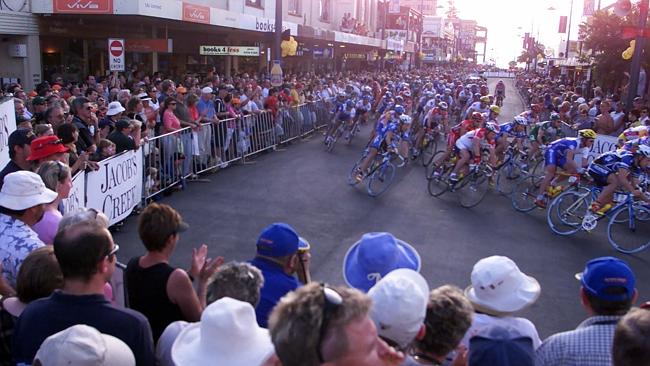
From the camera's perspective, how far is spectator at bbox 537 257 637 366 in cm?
309

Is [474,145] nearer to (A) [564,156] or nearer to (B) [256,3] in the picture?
(A) [564,156]

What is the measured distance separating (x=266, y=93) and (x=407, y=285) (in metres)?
16.9

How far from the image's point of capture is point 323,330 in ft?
7.19

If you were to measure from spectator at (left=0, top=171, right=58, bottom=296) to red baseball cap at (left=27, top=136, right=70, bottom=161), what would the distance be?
5.29 ft

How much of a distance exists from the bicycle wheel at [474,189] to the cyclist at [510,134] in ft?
6.21

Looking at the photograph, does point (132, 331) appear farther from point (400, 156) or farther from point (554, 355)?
point (400, 156)

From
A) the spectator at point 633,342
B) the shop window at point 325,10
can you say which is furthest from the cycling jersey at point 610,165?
the shop window at point 325,10

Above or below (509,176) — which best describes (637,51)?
above

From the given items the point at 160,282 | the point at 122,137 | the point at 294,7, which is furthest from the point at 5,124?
the point at 294,7

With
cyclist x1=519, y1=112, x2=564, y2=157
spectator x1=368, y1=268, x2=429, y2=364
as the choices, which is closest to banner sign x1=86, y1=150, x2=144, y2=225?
spectator x1=368, y1=268, x2=429, y2=364

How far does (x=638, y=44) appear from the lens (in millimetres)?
15742

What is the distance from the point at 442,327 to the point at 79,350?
1607mm

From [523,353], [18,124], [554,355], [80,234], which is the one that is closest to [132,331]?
[80,234]

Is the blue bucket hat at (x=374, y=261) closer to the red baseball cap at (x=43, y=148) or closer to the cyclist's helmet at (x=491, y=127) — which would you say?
the red baseball cap at (x=43, y=148)
